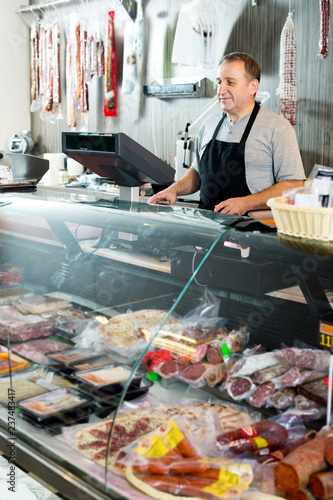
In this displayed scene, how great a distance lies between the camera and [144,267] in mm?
1812

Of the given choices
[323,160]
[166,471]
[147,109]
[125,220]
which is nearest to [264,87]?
[323,160]

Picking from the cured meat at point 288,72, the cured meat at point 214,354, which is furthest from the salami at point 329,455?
the cured meat at point 288,72

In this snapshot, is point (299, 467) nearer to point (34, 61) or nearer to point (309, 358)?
point (309, 358)

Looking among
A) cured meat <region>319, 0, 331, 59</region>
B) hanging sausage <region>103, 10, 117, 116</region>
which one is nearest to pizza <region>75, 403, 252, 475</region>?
cured meat <region>319, 0, 331, 59</region>

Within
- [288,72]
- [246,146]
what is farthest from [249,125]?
[288,72]

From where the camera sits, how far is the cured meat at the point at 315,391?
4.88 ft

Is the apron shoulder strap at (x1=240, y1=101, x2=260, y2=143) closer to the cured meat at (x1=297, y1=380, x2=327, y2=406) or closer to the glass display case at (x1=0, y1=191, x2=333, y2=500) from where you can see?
the glass display case at (x1=0, y1=191, x2=333, y2=500)

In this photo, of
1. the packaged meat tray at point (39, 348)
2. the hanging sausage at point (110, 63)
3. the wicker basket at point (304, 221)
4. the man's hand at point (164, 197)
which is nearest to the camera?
the wicker basket at point (304, 221)

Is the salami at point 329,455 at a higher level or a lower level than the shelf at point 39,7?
lower

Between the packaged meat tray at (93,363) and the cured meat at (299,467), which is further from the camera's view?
the packaged meat tray at (93,363)

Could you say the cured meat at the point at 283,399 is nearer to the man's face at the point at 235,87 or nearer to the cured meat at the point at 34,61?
the man's face at the point at 235,87

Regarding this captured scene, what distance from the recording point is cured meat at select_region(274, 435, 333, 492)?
1206 mm

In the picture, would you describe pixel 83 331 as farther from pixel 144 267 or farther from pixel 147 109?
pixel 147 109

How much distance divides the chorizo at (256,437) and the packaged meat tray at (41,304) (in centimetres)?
72
